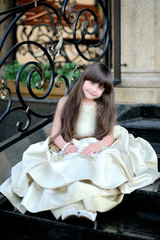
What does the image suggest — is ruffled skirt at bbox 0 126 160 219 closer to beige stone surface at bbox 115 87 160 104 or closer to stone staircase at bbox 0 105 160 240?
stone staircase at bbox 0 105 160 240

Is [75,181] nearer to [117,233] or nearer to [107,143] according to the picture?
[117,233]

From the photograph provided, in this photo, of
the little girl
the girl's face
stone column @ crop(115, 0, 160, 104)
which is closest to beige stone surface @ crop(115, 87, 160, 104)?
stone column @ crop(115, 0, 160, 104)

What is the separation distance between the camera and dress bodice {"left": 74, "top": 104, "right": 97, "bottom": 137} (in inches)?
104

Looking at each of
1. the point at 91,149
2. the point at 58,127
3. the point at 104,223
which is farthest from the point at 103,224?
the point at 58,127

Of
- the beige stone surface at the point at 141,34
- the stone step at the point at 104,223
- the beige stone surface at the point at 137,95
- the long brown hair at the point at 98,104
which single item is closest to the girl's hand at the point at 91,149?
the long brown hair at the point at 98,104

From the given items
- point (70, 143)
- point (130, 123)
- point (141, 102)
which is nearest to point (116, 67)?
point (141, 102)

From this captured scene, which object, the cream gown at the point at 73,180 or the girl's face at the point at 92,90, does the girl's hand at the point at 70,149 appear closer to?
the cream gown at the point at 73,180

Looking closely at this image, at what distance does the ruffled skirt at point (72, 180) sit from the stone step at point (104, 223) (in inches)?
2.5

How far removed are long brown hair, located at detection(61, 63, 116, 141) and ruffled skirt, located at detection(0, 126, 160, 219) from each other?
0.24m

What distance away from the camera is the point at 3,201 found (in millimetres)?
2289

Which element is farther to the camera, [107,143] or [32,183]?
[107,143]

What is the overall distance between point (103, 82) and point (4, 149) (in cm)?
90

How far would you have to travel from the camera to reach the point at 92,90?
252 cm

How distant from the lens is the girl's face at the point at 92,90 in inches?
99.1
